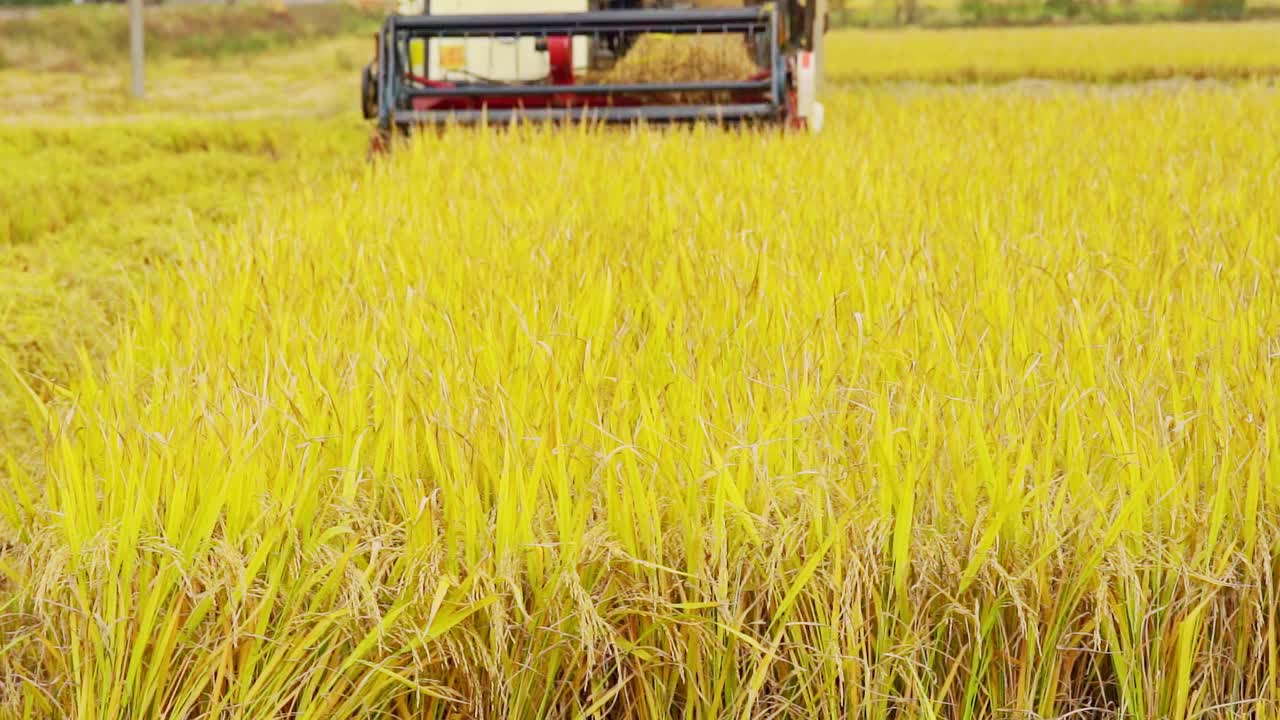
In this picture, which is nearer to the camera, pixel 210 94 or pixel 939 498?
pixel 939 498

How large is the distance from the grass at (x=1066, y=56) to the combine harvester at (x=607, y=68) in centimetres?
1096

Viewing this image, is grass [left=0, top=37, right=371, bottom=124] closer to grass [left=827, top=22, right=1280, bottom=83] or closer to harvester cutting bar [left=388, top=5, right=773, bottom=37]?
grass [left=827, top=22, right=1280, bottom=83]

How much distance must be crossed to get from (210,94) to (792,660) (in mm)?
Result: 17976

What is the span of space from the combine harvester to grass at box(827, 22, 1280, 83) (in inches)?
431

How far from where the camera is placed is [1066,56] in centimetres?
1884

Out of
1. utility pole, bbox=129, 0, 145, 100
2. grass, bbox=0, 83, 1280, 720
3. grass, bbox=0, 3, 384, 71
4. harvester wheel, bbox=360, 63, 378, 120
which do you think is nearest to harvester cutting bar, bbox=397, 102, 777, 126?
harvester wheel, bbox=360, 63, 378, 120

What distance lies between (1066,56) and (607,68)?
13127mm

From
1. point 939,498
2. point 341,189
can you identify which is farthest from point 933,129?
point 939,498

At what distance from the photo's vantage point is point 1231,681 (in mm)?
1609

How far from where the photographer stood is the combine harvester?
5957mm

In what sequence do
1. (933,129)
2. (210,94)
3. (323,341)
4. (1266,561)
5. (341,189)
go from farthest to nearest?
(210,94) → (933,129) → (341,189) → (323,341) → (1266,561)

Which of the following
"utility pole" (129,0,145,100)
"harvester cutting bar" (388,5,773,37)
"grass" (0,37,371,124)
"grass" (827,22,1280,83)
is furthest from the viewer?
"grass" (827,22,1280,83)

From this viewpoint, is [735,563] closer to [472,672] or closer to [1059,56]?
[472,672]

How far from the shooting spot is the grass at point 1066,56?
1783cm
